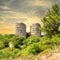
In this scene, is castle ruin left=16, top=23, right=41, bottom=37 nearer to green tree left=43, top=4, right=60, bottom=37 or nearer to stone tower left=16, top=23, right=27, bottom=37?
stone tower left=16, top=23, right=27, bottom=37

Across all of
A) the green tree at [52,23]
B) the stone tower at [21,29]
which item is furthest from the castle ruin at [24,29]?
the green tree at [52,23]

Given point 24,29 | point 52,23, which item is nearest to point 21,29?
point 24,29

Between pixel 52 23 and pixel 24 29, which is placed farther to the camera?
pixel 24 29

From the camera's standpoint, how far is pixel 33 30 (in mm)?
40281

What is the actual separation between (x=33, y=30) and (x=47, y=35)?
19152 millimetres

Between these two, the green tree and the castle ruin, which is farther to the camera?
the castle ruin

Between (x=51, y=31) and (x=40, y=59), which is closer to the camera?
(x=40, y=59)

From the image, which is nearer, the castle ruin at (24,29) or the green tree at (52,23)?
the green tree at (52,23)

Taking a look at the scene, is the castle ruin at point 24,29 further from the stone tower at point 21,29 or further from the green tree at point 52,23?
the green tree at point 52,23

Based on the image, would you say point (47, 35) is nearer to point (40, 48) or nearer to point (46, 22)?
point (46, 22)

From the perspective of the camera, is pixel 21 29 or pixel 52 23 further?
pixel 21 29

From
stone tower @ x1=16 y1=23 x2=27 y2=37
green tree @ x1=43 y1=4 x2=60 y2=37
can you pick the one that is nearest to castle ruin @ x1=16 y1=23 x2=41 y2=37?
stone tower @ x1=16 y1=23 x2=27 y2=37

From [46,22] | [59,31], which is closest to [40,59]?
[59,31]

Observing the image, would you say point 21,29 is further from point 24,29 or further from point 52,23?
point 52,23
